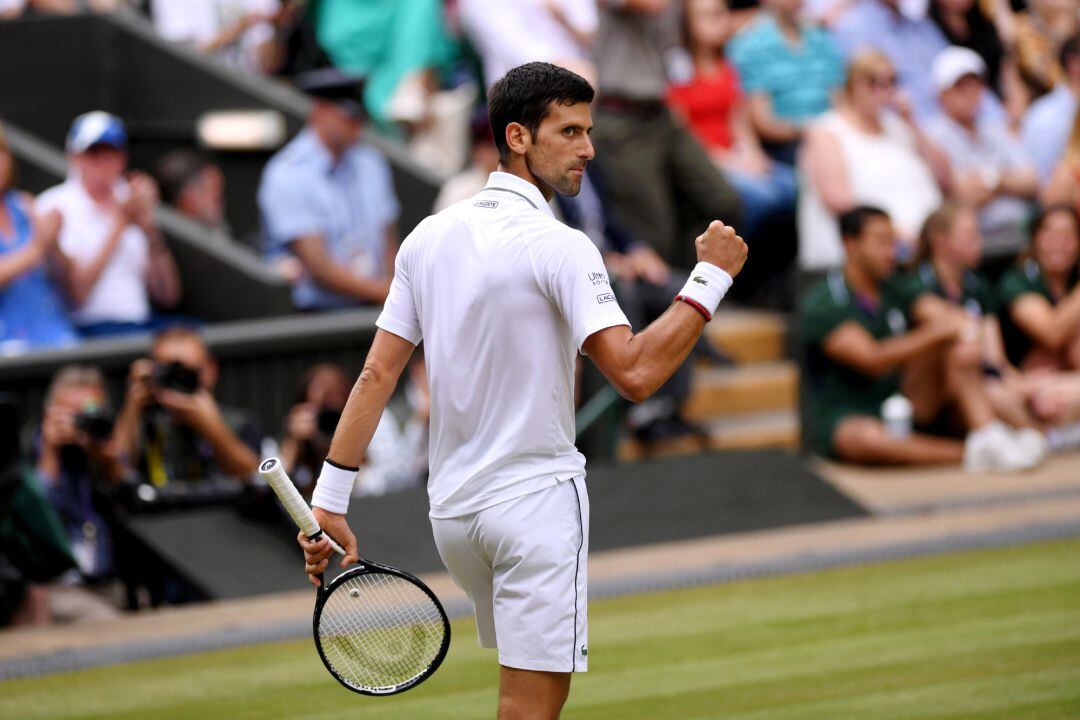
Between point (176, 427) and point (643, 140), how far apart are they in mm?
3901

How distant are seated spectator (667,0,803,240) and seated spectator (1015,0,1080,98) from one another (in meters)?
2.94

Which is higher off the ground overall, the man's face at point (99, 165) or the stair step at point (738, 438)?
the man's face at point (99, 165)

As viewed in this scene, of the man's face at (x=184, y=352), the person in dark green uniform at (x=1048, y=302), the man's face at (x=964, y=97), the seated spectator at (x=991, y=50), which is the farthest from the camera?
the seated spectator at (x=991, y=50)

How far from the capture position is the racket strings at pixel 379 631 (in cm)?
464

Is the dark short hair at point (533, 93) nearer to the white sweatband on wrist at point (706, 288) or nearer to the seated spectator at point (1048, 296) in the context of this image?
the white sweatband on wrist at point (706, 288)

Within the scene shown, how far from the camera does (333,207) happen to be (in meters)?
10.9

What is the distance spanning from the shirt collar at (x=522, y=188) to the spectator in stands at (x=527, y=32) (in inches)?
271

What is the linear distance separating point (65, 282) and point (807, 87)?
5505 mm

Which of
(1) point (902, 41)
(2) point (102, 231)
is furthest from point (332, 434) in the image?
(1) point (902, 41)

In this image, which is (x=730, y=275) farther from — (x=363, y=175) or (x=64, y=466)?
(x=363, y=175)

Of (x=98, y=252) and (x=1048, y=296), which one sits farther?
(x=1048, y=296)

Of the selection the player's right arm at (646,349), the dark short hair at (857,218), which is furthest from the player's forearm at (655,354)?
the dark short hair at (857,218)

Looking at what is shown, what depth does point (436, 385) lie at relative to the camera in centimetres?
462

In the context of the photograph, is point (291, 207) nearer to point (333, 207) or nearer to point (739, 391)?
point (333, 207)
